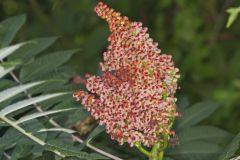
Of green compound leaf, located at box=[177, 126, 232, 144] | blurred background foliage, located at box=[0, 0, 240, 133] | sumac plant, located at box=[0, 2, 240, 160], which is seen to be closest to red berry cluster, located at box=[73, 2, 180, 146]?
sumac plant, located at box=[0, 2, 240, 160]

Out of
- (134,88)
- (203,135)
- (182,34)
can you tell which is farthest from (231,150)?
(182,34)

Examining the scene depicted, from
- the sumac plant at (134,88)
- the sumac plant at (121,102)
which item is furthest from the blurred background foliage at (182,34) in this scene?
the sumac plant at (134,88)

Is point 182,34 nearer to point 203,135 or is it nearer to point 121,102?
point 203,135

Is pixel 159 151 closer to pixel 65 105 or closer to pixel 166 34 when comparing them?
pixel 65 105

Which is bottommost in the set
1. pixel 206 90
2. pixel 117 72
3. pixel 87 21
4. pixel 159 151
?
pixel 159 151

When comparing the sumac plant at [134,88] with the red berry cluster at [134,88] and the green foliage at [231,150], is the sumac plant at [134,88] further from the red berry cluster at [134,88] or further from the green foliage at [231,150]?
the green foliage at [231,150]

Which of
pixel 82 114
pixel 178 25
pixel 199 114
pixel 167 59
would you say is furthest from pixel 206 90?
pixel 167 59

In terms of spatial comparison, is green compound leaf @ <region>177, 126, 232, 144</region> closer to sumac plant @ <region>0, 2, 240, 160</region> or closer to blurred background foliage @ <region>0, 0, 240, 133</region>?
sumac plant @ <region>0, 2, 240, 160</region>

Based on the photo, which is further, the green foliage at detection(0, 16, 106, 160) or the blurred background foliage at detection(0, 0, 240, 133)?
the blurred background foliage at detection(0, 0, 240, 133)
